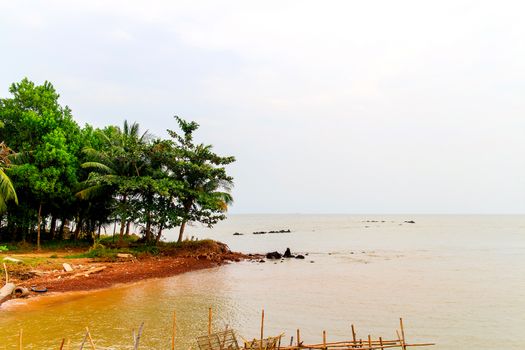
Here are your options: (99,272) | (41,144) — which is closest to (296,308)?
(99,272)

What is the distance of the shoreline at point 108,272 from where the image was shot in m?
19.2


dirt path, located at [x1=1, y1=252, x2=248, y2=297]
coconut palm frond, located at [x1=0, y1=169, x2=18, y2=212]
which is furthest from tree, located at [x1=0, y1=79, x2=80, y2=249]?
dirt path, located at [x1=1, y1=252, x2=248, y2=297]

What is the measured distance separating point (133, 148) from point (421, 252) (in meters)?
32.7

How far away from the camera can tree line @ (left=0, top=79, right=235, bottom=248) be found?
1044 inches

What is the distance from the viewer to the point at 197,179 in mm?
31453

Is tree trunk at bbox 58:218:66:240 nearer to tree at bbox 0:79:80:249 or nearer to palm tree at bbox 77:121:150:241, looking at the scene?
tree at bbox 0:79:80:249

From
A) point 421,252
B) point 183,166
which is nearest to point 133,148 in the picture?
point 183,166

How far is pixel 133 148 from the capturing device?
93.6 feet

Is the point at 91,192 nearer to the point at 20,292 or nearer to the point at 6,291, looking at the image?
the point at 20,292

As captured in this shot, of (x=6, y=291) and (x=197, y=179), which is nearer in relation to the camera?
(x=6, y=291)

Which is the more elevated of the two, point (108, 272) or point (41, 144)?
point (41, 144)

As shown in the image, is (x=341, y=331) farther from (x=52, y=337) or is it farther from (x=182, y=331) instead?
(x=52, y=337)

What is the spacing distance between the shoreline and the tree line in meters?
2.85

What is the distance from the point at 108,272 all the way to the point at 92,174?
7.20 meters
